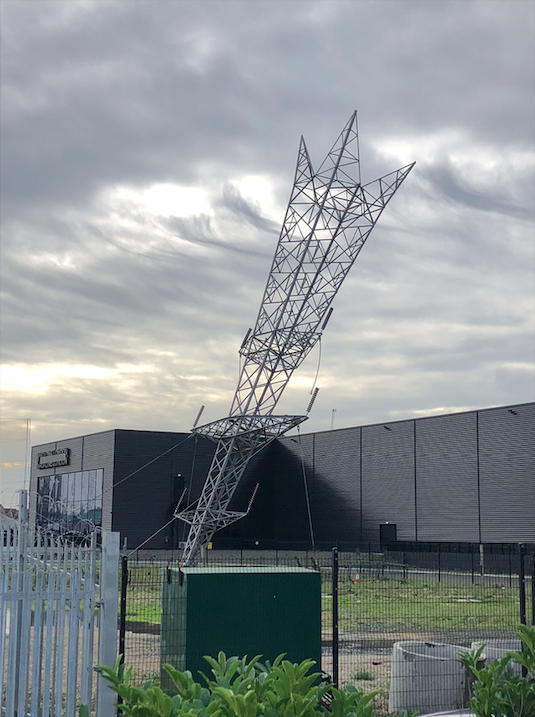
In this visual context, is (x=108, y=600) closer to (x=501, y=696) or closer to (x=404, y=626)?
(x=501, y=696)

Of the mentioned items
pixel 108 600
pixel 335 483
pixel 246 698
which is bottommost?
pixel 246 698

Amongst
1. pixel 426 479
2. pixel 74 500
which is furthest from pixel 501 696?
pixel 74 500

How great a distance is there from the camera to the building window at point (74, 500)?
62.5m

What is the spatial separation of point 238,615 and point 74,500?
197 ft

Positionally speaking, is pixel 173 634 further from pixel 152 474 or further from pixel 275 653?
pixel 152 474

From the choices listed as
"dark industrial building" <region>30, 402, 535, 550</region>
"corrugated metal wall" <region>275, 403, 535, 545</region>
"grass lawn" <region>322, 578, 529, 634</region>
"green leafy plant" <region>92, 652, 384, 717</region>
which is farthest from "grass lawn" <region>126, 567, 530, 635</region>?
"dark industrial building" <region>30, 402, 535, 550</region>

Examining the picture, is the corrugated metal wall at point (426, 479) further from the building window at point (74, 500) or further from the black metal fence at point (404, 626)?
the building window at point (74, 500)

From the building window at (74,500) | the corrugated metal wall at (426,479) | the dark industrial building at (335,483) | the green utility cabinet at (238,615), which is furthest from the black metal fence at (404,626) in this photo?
the building window at (74,500)

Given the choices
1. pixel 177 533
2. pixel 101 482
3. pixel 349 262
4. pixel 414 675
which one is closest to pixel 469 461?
pixel 349 262

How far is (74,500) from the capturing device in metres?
66.8

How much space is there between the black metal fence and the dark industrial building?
9.53 ft

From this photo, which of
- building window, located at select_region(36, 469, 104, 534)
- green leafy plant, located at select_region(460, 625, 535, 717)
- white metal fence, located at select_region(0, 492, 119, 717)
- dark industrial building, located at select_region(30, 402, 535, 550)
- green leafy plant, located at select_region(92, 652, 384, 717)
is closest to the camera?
green leafy plant, located at select_region(92, 652, 384, 717)

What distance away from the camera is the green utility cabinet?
9133mm

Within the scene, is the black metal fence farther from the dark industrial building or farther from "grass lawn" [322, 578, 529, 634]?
the dark industrial building
